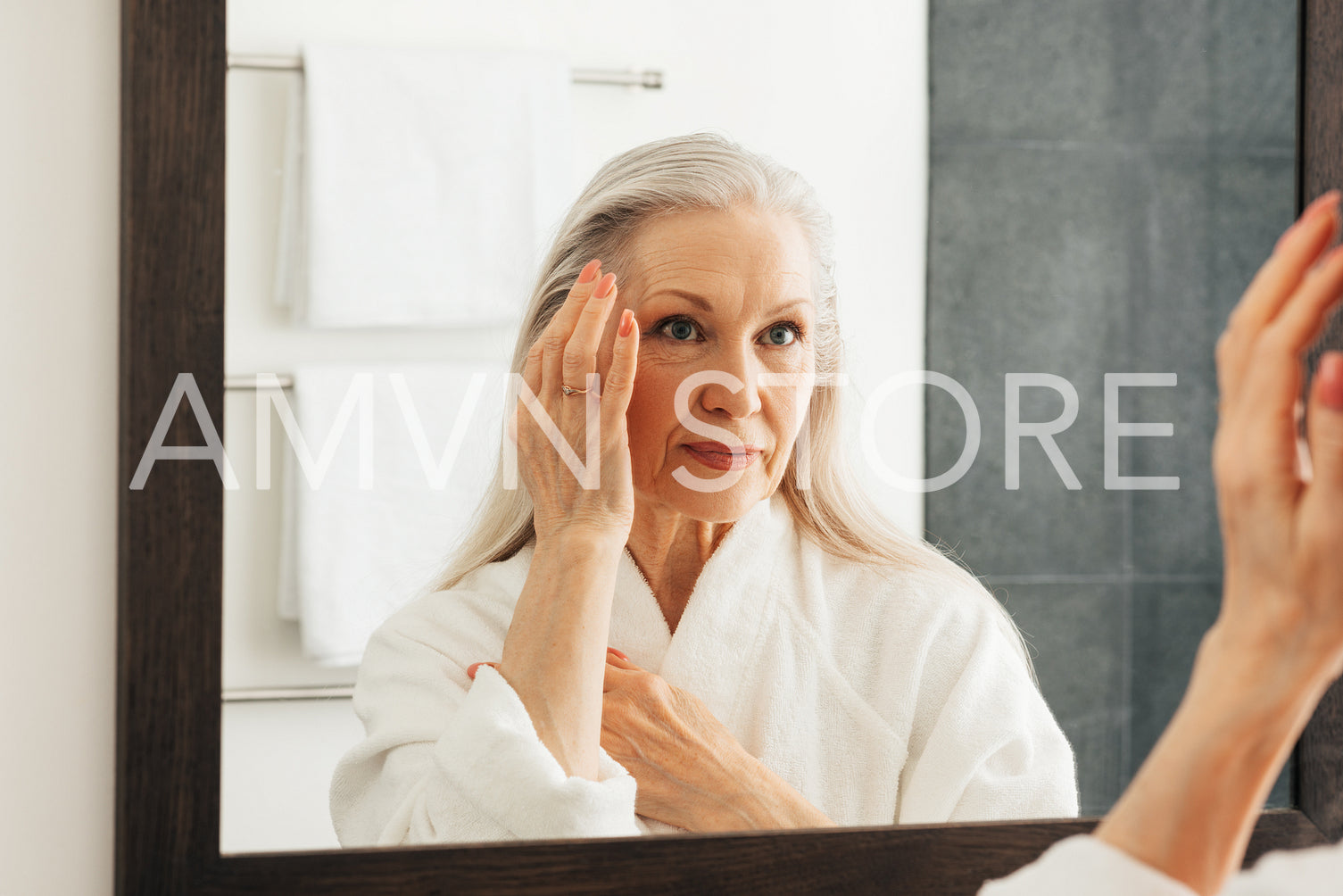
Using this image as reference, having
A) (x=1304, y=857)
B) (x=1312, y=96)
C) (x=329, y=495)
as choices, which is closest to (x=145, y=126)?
(x=329, y=495)

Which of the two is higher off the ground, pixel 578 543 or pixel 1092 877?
pixel 578 543

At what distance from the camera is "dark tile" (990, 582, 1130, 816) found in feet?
2.59

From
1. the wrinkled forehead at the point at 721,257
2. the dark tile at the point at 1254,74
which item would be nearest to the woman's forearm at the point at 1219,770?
the wrinkled forehead at the point at 721,257

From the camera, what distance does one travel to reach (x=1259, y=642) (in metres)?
0.47

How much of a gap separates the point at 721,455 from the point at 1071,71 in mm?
394

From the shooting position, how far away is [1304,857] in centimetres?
46

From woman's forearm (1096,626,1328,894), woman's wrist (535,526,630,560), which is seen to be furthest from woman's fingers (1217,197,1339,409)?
woman's wrist (535,526,630,560)

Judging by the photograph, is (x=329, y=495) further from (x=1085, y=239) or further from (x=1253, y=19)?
(x=1253, y=19)

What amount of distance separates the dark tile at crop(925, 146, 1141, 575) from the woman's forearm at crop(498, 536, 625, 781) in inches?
9.9

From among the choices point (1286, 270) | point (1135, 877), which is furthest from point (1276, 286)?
point (1135, 877)

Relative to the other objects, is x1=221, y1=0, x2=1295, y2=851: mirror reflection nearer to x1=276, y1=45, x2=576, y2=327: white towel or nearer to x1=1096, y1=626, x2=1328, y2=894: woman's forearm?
x1=276, y1=45, x2=576, y2=327: white towel

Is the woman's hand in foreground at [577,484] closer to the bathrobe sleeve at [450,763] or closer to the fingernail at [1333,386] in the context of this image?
the bathrobe sleeve at [450,763]

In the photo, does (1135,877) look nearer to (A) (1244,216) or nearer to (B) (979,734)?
(B) (979,734)

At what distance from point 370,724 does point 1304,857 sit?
53 centimetres
